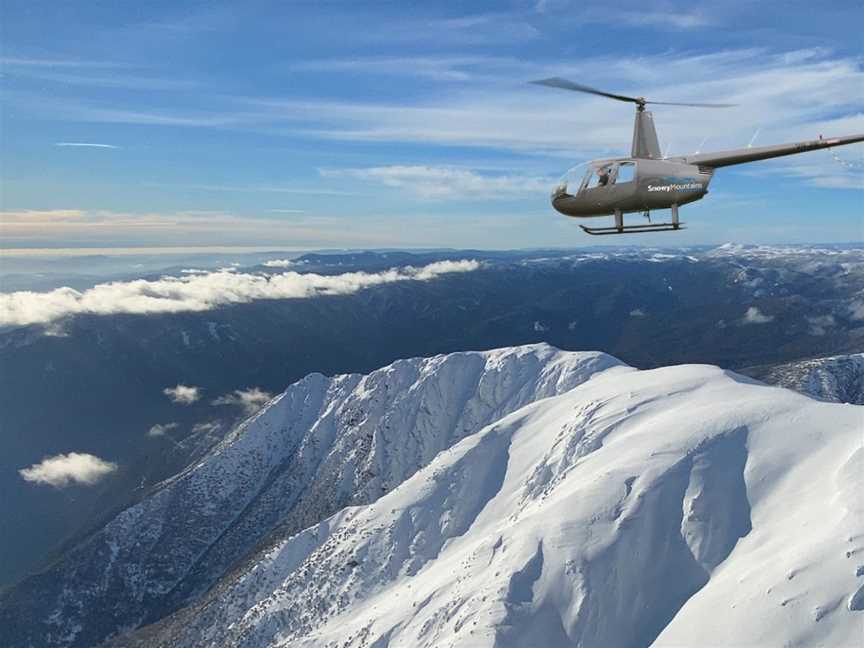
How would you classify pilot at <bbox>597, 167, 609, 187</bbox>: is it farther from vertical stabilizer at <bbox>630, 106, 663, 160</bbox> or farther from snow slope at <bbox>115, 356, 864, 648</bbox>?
snow slope at <bbox>115, 356, 864, 648</bbox>

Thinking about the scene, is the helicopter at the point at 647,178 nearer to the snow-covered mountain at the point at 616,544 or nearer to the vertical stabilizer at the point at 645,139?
the vertical stabilizer at the point at 645,139

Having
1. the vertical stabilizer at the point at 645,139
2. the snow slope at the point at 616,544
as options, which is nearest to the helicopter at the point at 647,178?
the vertical stabilizer at the point at 645,139

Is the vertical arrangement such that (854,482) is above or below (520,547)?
above

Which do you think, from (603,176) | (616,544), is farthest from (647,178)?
(616,544)

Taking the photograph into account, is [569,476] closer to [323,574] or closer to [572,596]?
[572,596]

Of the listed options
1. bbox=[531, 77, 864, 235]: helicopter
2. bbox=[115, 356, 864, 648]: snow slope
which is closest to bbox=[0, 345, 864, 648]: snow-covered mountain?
bbox=[115, 356, 864, 648]: snow slope

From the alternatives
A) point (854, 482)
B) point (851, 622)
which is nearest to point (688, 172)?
point (851, 622)
